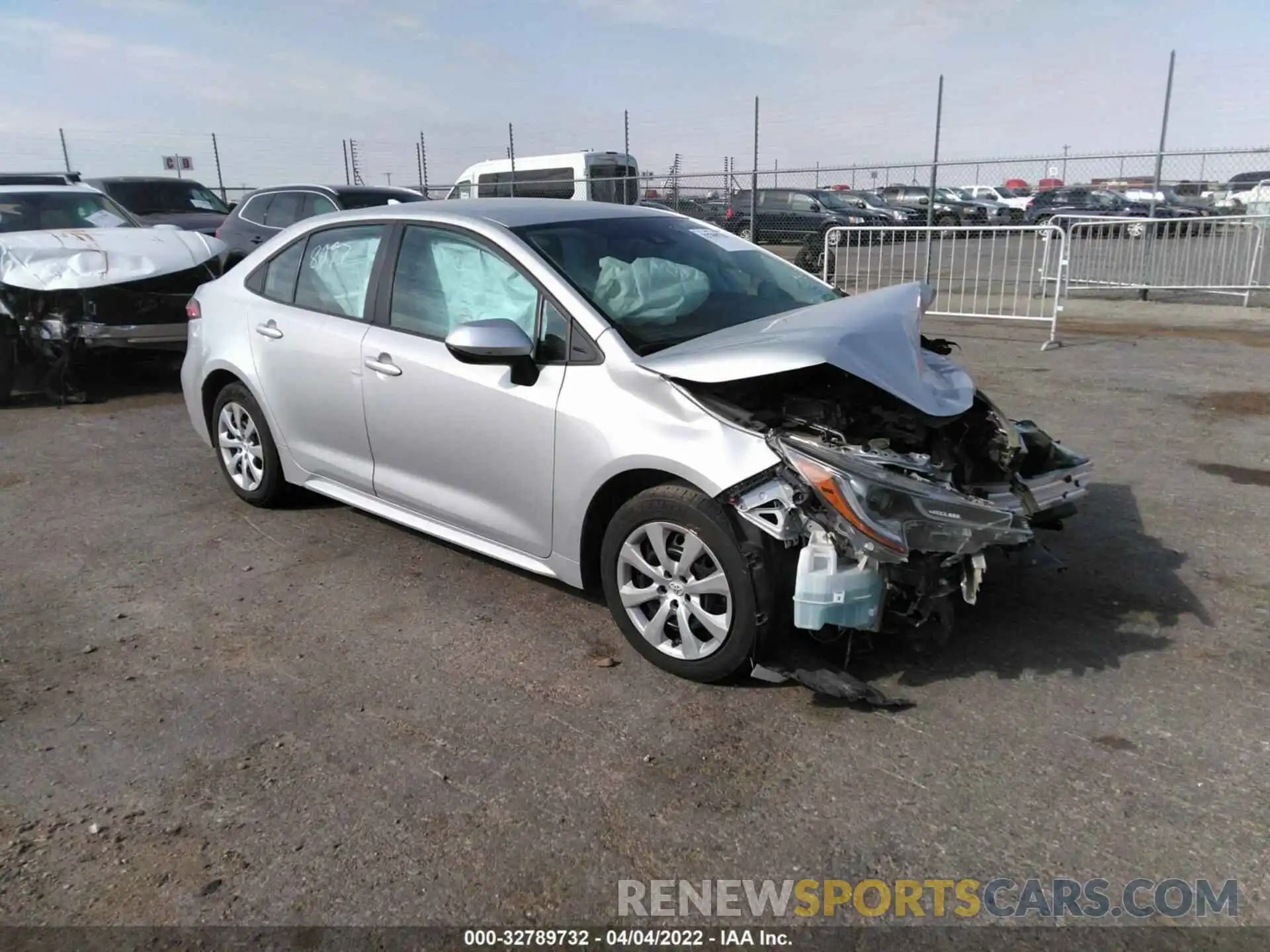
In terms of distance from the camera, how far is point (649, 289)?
4.10m

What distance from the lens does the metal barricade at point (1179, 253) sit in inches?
497

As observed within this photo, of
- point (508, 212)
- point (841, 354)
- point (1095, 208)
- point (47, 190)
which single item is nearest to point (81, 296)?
point (47, 190)

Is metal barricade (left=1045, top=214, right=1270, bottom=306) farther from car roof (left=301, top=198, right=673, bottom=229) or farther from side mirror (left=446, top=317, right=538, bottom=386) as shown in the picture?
side mirror (left=446, top=317, right=538, bottom=386)

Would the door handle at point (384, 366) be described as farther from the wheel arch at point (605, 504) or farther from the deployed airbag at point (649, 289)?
the wheel arch at point (605, 504)

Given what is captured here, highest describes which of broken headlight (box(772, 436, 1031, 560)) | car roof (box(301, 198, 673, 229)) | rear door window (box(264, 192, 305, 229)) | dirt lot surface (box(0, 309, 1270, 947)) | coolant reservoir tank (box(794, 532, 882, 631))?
rear door window (box(264, 192, 305, 229))

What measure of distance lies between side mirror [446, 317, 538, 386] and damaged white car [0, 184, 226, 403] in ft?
19.4

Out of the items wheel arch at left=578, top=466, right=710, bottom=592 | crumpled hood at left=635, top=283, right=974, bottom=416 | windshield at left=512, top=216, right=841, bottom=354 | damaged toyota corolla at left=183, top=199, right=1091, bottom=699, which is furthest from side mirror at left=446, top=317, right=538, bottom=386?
wheel arch at left=578, top=466, right=710, bottom=592

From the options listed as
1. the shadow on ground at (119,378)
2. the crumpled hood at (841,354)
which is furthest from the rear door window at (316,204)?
the crumpled hood at (841,354)

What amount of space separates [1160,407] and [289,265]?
6.31 metres

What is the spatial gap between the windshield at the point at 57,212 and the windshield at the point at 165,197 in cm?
447

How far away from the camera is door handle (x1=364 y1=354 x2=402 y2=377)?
170 inches

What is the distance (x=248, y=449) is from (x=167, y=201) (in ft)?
37.0

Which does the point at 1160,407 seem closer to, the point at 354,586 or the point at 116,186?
the point at 354,586

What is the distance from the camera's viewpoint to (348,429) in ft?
15.3
